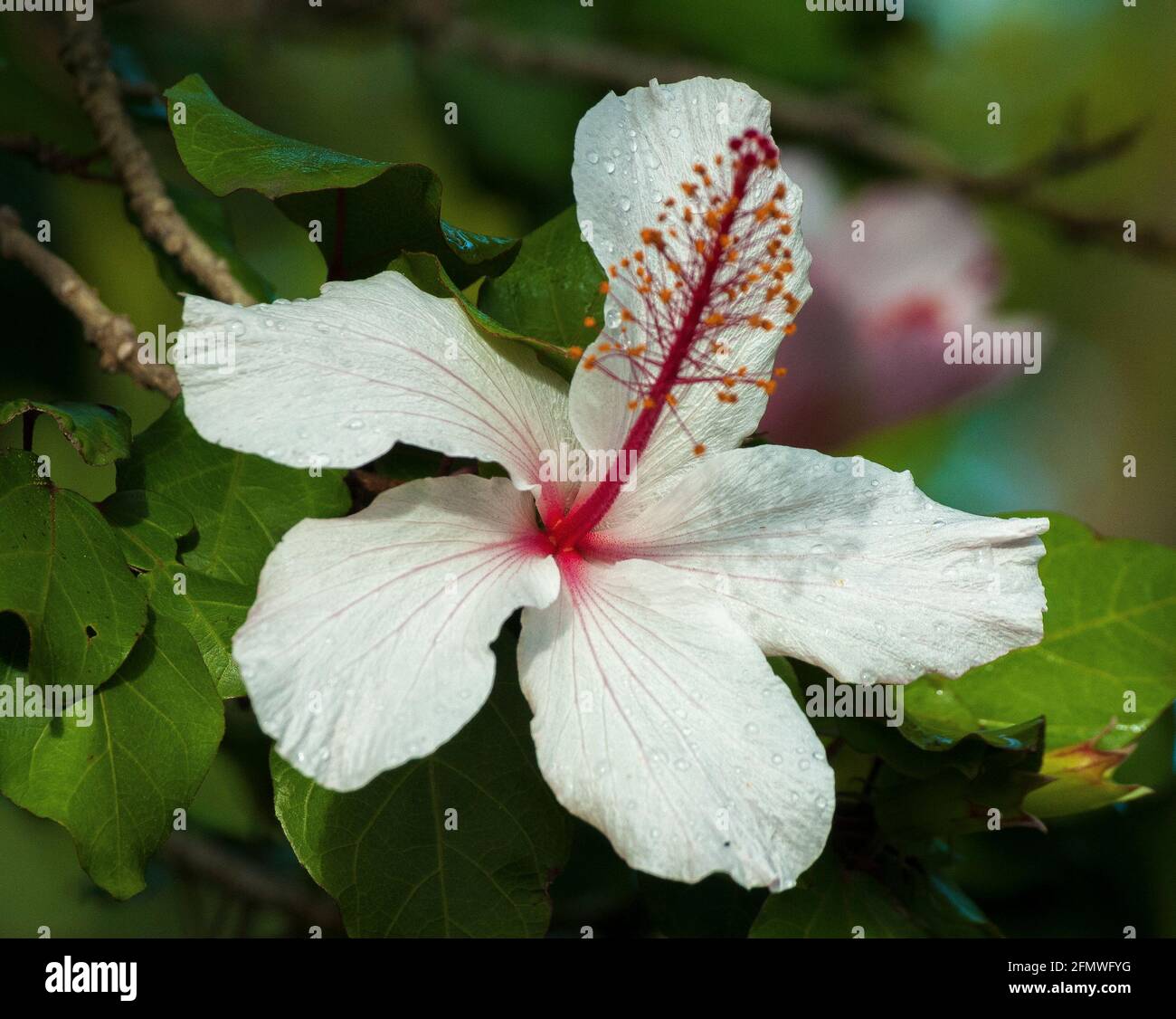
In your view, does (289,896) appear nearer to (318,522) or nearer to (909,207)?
(318,522)

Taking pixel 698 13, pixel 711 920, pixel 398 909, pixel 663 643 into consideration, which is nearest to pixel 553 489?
pixel 663 643

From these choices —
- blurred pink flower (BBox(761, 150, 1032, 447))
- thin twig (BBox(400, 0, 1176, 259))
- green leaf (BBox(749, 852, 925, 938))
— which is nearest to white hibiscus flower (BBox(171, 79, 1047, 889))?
green leaf (BBox(749, 852, 925, 938))

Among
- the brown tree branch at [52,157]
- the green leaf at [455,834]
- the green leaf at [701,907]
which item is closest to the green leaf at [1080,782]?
the green leaf at [701,907]

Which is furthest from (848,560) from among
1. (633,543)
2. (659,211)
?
(659,211)

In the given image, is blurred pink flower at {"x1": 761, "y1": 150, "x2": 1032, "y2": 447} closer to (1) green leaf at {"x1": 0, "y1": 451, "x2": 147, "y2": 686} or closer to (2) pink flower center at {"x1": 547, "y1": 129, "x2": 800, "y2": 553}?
(2) pink flower center at {"x1": 547, "y1": 129, "x2": 800, "y2": 553}

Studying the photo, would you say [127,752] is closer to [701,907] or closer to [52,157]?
[701,907]
